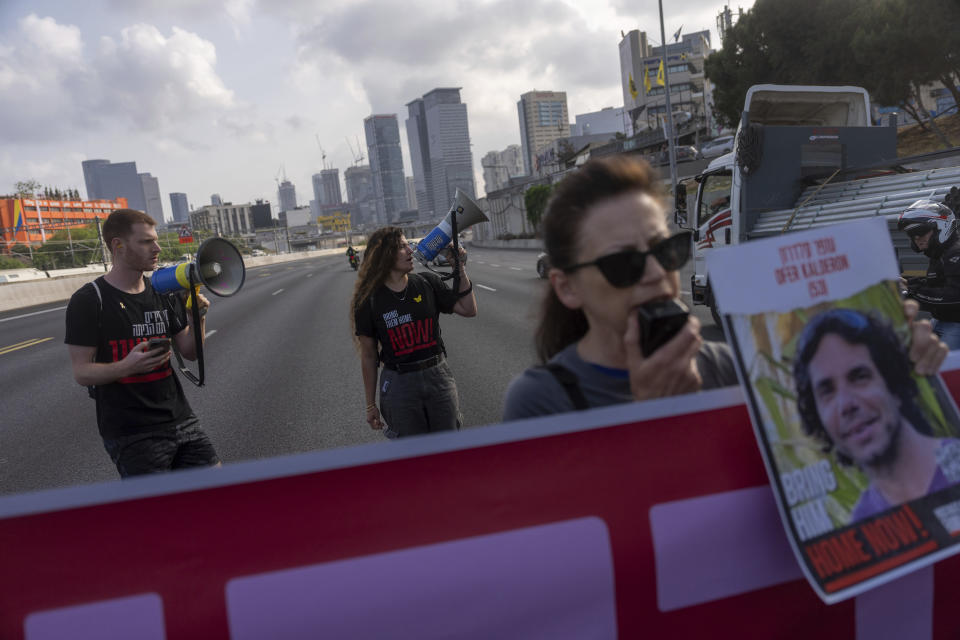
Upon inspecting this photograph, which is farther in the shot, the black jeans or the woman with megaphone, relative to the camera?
the woman with megaphone

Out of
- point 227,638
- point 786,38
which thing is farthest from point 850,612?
point 786,38

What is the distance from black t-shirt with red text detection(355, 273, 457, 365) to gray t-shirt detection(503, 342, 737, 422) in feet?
8.18

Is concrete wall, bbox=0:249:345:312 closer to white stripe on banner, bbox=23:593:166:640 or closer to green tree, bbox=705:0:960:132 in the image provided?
white stripe on banner, bbox=23:593:166:640

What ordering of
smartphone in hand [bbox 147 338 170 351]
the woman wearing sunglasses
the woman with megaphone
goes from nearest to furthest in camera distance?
the woman wearing sunglasses → smartphone in hand [bbox 147 338 170 351] → the woman with megaphone

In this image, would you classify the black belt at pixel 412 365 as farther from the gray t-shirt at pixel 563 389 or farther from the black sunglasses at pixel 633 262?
the black sunglasses at pixel 633 262

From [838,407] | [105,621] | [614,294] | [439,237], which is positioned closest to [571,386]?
[614,294]

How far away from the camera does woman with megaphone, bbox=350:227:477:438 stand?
13.6 ft

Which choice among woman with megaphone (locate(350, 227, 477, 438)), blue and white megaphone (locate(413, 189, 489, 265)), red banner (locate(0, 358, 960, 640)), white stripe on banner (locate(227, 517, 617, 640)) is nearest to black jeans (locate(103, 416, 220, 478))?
woman with megaphone (locate(350, 227, 477, 438))

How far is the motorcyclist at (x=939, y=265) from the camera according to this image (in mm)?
4953

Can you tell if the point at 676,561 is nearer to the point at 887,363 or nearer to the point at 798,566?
the point at 798,566

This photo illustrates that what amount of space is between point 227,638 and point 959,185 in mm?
7002

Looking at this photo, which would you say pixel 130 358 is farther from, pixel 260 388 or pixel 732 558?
pixel 260 388

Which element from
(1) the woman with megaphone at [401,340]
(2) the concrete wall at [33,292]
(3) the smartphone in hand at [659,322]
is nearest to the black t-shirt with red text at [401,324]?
(1) the woman with megaphone at [401,340]

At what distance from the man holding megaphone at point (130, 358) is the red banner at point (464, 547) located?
7.21 ft
